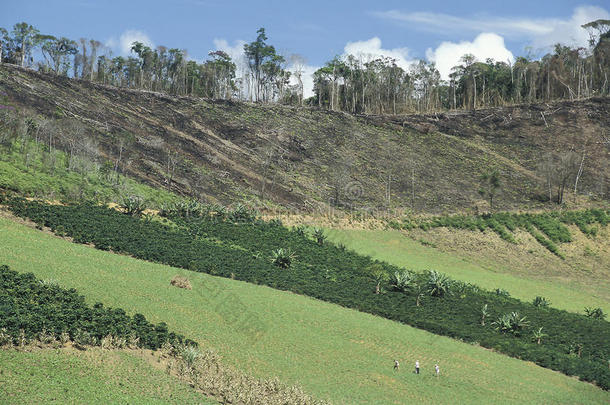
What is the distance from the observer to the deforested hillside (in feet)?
213

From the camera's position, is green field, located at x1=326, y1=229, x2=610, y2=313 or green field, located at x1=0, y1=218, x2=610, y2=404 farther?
→ green field, located at x1=326, y1=229, x2=610, y2=313

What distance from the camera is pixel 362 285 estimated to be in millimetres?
41500

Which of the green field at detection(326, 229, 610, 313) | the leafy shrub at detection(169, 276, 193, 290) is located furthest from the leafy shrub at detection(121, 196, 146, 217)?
the green field at detection(326, 229, 610, 313)

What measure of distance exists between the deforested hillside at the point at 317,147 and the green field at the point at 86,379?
125 ft

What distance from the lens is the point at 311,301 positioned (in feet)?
118

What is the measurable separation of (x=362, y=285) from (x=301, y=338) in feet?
44.9

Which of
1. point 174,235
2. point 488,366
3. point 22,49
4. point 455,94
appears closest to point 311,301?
point 488,366

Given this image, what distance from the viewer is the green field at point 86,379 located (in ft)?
56.4

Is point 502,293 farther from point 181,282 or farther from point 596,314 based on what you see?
point 181,282

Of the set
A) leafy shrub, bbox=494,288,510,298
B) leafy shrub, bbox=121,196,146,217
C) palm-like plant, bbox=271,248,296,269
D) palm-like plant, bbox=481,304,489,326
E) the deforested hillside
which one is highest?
the deforested hillside

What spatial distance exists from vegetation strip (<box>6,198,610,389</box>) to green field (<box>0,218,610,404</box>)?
5.46 feet

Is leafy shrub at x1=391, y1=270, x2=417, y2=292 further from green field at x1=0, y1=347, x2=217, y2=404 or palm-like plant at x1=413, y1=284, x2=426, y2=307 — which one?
green field at x1=0, y1=347, x2=217, y2=404

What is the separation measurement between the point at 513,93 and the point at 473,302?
76.7 meters

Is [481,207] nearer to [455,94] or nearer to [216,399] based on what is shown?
[455,94]
